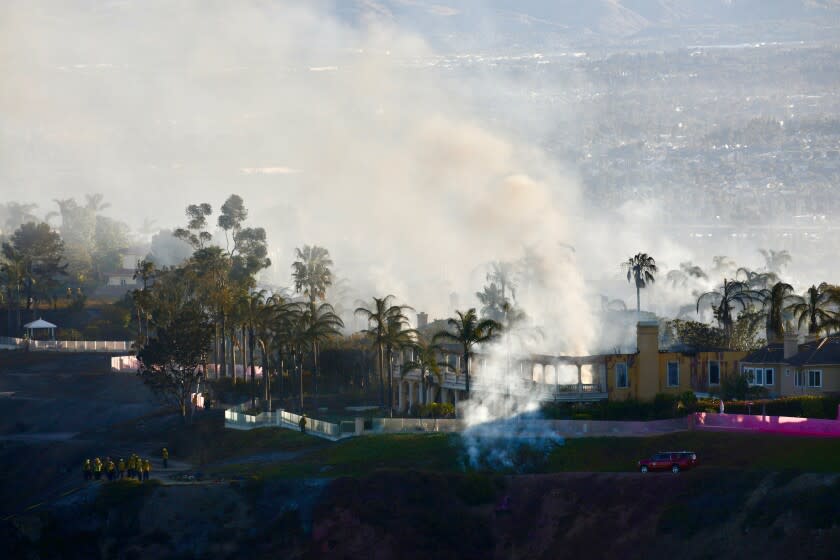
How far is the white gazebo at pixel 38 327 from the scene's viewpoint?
546 ft

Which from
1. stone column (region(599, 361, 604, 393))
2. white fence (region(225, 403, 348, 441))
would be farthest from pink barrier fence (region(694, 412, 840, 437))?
white fence (region(225, 403, 348, 441))

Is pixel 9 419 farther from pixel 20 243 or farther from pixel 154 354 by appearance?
pixel 20 243

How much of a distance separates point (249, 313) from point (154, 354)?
10.5 m

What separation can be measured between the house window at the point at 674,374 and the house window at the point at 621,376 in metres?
3.54

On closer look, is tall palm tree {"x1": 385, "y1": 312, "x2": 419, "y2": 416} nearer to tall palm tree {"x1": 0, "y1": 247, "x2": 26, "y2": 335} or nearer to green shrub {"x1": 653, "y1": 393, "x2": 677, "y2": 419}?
green shrub {"x1": 653, "y1": 393, "x2": 677, "y2": 419}

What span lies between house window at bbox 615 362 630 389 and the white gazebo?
78588 millimetres

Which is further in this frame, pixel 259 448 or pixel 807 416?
pixel 259 448

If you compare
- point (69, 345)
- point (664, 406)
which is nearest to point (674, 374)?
point (664, 406)

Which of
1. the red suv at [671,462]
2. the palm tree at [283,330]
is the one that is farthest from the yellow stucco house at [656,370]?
the palm tree at [283,330]

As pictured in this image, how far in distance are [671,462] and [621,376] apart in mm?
22464

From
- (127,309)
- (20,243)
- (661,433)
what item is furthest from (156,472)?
(20,243)

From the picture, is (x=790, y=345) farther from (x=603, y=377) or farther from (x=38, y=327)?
(x=38, y=327)

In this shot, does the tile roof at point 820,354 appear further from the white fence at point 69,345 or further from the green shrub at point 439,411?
the white fence at point 69,345

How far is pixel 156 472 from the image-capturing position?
99000 mm
